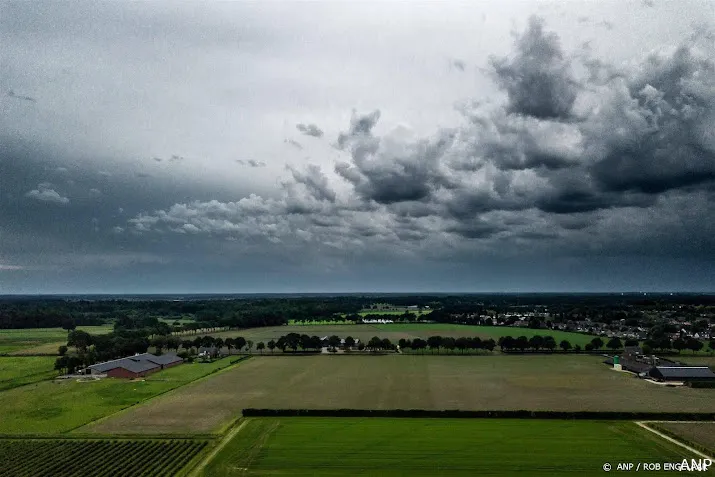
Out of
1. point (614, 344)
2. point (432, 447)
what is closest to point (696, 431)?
point (432, 447)

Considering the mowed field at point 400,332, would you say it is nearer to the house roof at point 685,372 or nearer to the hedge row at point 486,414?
the house roof at point 685,372

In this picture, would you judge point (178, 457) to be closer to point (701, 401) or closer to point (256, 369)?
point (256, 369)

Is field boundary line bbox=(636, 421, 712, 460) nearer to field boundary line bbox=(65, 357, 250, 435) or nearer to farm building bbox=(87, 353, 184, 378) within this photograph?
field boundary line bbox=(65, 357, 250, 435)

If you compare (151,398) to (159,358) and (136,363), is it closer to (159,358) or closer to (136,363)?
(136,363)

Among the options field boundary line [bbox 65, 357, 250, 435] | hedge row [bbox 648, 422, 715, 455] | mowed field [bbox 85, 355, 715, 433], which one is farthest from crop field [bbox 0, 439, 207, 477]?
hedge row [bbox 648, 422, 715, 455]

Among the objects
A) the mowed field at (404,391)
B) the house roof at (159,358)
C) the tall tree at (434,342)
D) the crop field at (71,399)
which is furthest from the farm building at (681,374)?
the house roof at (159,358)

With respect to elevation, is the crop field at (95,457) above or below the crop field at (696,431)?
below
